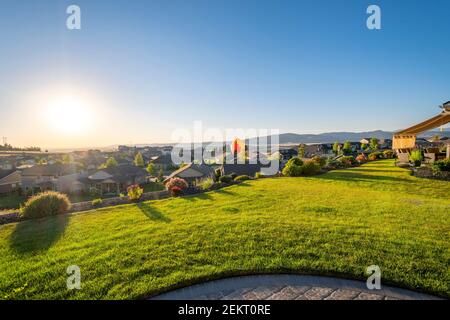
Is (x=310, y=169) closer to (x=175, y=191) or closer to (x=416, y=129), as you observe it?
(x=416, y=129)

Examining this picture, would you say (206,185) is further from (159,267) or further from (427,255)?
(427,255)

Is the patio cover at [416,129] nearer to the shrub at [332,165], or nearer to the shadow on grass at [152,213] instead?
the shrub at [332,165]

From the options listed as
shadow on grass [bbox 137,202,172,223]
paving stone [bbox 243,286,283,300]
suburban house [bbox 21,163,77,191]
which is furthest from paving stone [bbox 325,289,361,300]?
suburban house [bbox 21,163,77,191]

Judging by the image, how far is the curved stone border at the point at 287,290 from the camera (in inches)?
166

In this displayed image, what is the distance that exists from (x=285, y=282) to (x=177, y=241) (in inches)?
124

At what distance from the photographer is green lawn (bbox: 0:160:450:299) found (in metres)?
4.75

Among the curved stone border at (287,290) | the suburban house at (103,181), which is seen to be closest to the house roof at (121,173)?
the suburban house at (103,181)

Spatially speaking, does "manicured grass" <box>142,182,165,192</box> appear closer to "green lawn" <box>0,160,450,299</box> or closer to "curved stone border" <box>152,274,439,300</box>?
"green lawn" <box>0,160,450,299</box>

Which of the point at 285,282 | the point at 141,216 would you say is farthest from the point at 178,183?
the point at 285,282

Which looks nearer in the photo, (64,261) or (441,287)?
(441,287)

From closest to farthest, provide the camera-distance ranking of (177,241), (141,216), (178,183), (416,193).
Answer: (177,241) < (141,216) < (416,193) < (178,183)

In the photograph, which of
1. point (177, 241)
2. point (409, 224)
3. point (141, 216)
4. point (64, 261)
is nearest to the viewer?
point (64, 261)

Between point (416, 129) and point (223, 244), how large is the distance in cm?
2083
